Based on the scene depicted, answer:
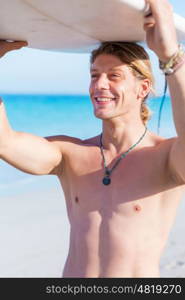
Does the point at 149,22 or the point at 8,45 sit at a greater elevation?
the point at 149,22

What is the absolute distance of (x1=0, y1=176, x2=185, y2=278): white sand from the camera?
6.11 metres

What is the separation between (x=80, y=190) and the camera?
2.70 metres

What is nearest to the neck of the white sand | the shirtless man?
the shirtless man

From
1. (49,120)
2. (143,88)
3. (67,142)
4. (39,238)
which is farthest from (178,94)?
(49,120)

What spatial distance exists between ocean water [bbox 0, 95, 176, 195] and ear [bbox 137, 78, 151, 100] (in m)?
7.08

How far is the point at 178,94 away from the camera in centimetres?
217

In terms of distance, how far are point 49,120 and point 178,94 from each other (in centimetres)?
2134

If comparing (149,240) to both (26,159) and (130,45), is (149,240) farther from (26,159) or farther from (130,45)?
(130,45)

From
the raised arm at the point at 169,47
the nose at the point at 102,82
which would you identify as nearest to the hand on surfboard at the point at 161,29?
the raised arm at the point at 169,47

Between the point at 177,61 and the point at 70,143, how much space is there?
33.1 inches

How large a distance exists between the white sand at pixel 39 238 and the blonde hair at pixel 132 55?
330 cm

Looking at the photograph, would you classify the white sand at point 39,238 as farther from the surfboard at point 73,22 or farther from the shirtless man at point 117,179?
the surfboard at point 73,22

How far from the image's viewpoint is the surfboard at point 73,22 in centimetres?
204

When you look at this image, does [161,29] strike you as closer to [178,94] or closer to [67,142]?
[178,94]
